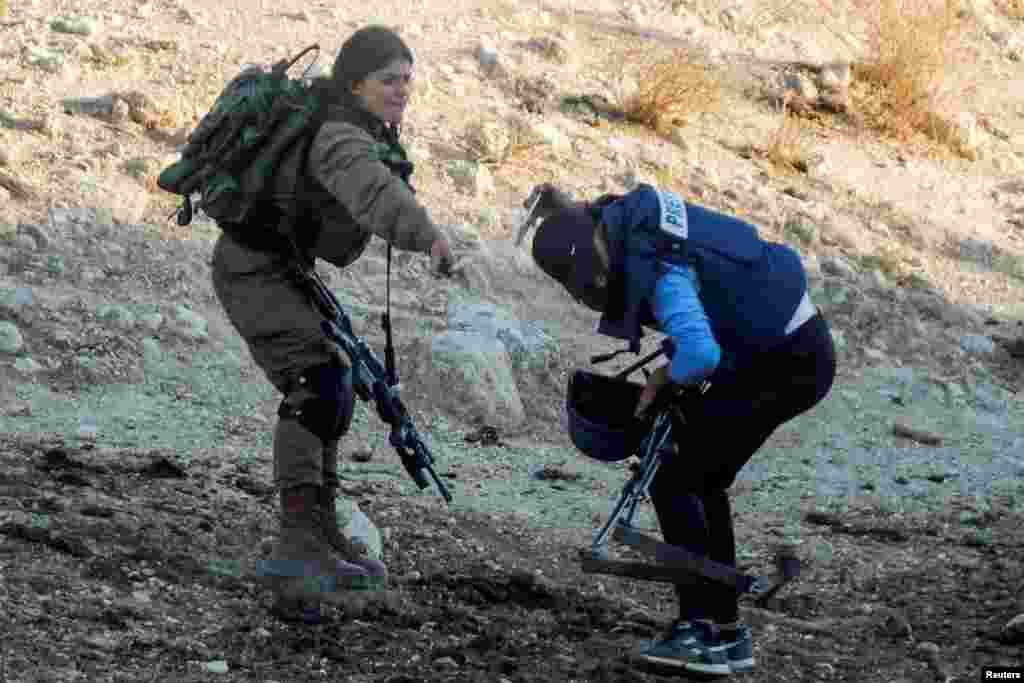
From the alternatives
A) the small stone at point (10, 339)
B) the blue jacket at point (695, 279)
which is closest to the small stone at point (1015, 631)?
the blue jacket at point (695, 279)

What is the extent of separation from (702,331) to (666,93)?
7105 mm

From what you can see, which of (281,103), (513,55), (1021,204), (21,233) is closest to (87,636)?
(281,103)

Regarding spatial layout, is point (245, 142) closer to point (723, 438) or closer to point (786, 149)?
point (723, 438)

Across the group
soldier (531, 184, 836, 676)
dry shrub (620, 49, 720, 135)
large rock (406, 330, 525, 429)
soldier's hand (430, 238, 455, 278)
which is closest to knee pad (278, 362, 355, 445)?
soldier's hand (430, 238, 455, 278)

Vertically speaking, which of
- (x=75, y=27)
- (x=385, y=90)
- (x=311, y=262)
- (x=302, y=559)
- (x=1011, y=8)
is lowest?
(x=302, y=559)

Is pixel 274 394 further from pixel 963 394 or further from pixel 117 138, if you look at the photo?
pixel 963 394

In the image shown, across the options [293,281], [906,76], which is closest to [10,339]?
[293,281]

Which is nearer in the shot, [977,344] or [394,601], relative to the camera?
[394,601]

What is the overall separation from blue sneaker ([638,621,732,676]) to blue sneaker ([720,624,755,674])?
20 millimetres

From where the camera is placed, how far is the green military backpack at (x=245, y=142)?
4816 mm

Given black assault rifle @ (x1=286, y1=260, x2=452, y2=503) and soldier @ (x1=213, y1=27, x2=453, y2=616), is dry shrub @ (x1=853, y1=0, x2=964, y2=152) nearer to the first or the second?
black assault rifle @ (x1=286, y1=260, x2=452, y2=503)

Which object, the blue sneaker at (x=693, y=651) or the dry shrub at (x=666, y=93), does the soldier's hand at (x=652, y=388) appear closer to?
the blue sneaker at (x=693, y=651)

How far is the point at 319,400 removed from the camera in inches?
197

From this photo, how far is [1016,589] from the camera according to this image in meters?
6.28
